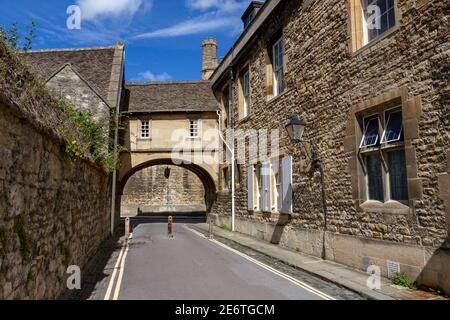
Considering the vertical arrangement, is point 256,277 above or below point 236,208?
below

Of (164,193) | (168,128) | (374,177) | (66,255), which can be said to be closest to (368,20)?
(374,177)

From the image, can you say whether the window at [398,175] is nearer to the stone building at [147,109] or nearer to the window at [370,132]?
the window at [370,132]

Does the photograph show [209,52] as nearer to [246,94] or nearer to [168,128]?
[168,128]

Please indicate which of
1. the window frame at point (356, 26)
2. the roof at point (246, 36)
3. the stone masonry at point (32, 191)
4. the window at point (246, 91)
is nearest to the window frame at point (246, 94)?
the window at point (246, 91)

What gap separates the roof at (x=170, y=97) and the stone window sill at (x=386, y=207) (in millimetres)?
14961

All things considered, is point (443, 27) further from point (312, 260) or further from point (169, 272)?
point (169, 272)

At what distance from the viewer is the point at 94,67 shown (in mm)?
21078

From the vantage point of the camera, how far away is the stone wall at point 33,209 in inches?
149

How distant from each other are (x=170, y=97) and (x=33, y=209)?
1977 centimetres

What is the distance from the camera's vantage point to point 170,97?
23922 mm

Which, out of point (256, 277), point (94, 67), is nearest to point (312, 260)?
point (256, 277)

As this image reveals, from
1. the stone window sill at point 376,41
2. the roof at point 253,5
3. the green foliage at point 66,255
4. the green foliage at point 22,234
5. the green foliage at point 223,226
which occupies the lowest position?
the green foliage at point 223,226

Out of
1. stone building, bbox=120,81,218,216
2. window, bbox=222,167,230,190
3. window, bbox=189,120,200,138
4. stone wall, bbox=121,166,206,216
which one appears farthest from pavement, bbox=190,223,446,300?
stone wall, bbox=121,166,206,216

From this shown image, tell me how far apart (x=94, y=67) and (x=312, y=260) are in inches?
641
